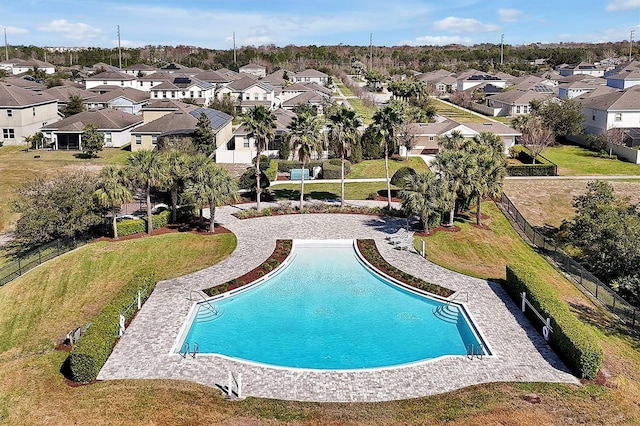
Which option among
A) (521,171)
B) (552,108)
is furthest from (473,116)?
(521,171)

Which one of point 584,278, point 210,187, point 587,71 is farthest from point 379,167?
point 587,71

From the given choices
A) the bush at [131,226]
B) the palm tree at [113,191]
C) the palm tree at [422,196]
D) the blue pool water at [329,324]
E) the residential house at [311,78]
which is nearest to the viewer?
the blue pool water at [329,324]

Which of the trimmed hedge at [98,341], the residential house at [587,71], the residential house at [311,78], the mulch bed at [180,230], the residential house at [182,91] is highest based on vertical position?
the residential house at [587,71]

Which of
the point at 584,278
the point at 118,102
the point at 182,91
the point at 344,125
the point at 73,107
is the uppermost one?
the point at 182,91

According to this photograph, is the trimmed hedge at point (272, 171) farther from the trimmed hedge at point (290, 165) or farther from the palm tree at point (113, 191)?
the palm tree at point (113, 191)

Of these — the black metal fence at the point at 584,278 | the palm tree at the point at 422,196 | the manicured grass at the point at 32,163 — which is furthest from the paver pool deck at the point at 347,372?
the manicured grass at the point at 32,163

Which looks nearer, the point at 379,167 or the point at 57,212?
the point at 57,212

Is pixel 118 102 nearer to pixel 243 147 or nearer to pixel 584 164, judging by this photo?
pixel 243 147
